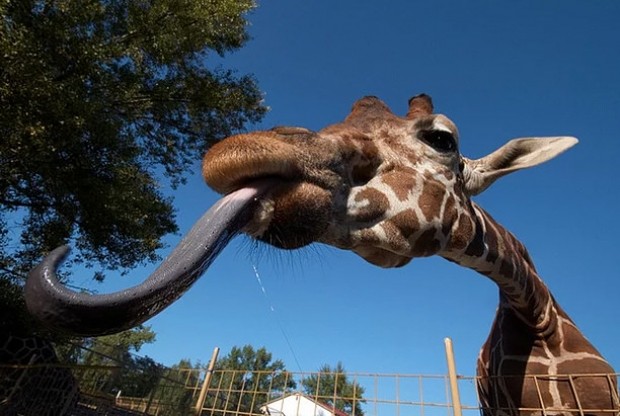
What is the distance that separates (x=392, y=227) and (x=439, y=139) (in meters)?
0.91

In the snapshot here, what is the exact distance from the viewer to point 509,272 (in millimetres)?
3381

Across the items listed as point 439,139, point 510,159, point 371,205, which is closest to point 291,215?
point 371,205

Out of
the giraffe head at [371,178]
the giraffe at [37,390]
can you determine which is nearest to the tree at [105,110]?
the giraffe at [37,390]

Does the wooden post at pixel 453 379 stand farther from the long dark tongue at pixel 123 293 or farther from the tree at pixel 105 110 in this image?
the tree at pixel 105 110

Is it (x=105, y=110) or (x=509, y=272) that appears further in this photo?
(x=105, y=110)

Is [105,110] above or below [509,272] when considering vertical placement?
above

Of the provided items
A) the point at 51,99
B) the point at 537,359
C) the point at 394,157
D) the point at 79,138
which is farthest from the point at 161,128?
the point at 537,359

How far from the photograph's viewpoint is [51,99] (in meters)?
5.82

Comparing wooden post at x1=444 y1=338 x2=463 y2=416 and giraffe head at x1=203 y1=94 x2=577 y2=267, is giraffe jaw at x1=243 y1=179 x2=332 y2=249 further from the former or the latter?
wooden post at x1=444 y1=338 x2=463 y2=416

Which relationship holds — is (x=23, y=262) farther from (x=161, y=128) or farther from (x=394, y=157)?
(x=394, y=157)

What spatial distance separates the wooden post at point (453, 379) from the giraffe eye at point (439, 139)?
6.99 ft

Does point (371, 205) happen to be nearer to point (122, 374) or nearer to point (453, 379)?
point (453, 379)

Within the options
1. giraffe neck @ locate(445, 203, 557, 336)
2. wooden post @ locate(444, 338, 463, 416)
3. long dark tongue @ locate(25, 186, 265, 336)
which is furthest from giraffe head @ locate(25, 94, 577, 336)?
wooden post @ locate(444, 338, 463, 416)

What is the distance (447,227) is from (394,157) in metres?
0.63
